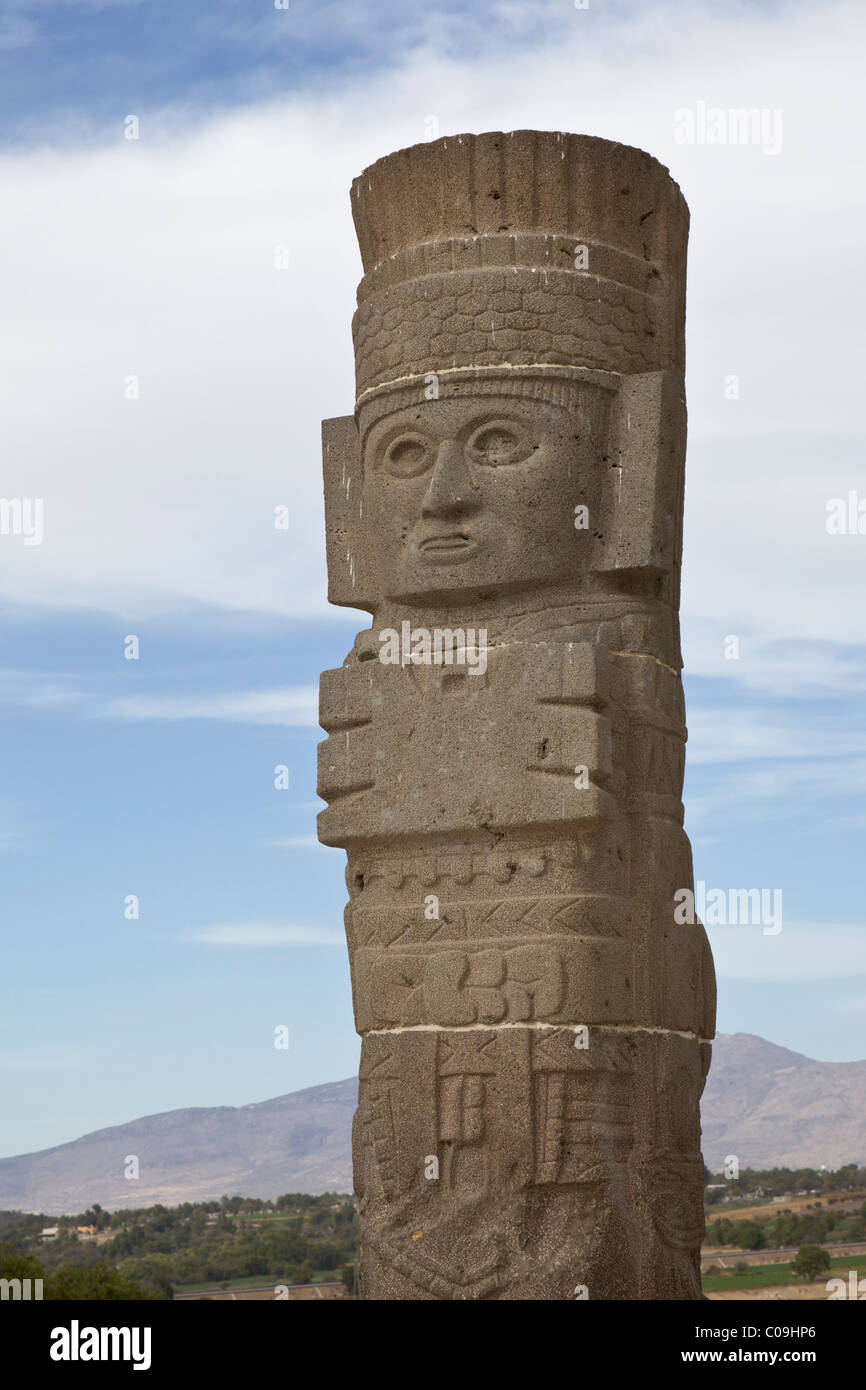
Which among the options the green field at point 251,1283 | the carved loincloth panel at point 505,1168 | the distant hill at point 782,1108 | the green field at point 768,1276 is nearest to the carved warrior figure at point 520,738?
the carved loincloth panel at point 505,1168

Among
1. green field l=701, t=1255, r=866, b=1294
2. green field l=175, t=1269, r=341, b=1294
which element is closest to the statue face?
green field l=701, t=1255, r=866, b=1294

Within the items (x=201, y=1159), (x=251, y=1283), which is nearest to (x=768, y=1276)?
(x=251, y=1283)

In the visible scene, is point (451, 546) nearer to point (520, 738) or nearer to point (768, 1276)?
point (520, 738)

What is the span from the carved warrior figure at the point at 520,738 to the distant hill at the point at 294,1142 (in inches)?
858

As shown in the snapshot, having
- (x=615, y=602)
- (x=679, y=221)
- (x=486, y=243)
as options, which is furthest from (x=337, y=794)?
(x=679, y=221)

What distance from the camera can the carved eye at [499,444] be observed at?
28.5 feet

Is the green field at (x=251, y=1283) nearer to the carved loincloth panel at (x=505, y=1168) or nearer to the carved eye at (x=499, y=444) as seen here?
the carved loincloth panel at (x=505, y=1168)

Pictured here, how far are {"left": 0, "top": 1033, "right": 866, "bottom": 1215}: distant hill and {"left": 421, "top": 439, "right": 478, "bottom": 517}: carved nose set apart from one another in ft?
73.4

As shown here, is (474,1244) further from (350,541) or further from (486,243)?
(486,243)

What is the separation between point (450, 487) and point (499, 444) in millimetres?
352

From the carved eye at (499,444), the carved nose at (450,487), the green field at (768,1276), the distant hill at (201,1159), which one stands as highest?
the carved eye at (499,444)

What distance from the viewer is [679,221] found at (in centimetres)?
934
